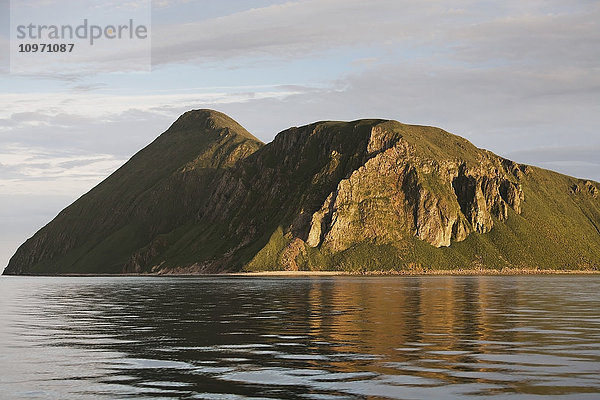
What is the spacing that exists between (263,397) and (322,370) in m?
6.82

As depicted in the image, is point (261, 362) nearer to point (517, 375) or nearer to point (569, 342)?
point (517, 375)

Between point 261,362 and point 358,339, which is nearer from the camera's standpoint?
point 261,362

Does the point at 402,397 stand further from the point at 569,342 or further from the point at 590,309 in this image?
the point at 590,309

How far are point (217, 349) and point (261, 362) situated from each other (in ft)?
20.5

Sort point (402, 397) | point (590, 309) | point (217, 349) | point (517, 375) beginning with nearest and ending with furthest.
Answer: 1. point (402, 397)
2. point (517, 375)
3. point (217, 349)
4. point (590, 309)

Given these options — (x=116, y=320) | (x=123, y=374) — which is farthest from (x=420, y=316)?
(x=123, y=374)

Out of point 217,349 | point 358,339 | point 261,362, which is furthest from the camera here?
point 358,339

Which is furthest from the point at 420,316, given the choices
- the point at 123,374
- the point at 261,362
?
the point at 123,374

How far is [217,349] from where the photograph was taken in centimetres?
4269

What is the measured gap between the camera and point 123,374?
3362cm

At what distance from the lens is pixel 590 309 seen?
255ft

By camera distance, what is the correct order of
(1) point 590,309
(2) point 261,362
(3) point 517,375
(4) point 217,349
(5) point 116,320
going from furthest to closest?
1. (1) point 590,309
2. (5) point 116,320
3. (4) point 217,349
4. (2) point 261,362
5. (3) point 517,375

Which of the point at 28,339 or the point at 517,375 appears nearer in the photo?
the point at 517,375

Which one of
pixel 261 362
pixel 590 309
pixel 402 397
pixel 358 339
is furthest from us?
pixel 590 309
